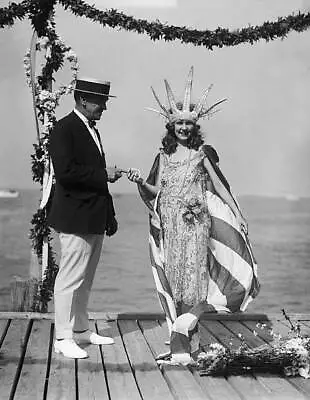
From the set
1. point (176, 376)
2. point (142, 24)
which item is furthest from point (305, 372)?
point (142, 24)

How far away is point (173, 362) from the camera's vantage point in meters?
4.91

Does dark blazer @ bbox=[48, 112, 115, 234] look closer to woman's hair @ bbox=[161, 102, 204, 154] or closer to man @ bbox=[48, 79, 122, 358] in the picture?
man @ bbox=[48, 79, 122, 358]

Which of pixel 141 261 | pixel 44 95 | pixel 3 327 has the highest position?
pixel 44 95

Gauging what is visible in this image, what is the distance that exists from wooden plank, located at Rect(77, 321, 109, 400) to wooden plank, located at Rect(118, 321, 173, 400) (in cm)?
18

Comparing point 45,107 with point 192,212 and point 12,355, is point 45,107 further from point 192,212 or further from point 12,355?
point 12,355

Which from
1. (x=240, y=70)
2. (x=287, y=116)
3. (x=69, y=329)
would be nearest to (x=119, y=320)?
(x=69, y=329)

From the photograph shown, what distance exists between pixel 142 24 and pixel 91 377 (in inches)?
116

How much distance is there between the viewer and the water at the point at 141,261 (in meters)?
14.4

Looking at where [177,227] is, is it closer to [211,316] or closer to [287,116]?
[211,316]

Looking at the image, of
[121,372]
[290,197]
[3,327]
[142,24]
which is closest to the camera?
[121,372]

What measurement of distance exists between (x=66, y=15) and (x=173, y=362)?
4.24 m

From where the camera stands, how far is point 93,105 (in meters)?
5.18

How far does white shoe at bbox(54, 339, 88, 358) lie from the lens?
5035 millimetres

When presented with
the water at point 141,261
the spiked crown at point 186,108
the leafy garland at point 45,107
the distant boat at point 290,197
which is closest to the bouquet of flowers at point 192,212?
the spiked crown at point 186,108
